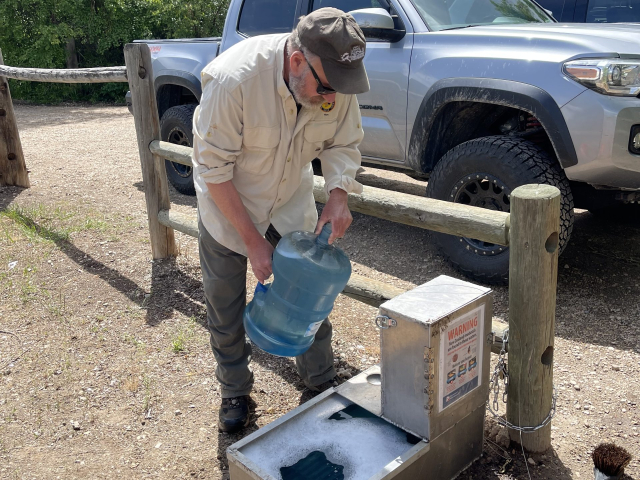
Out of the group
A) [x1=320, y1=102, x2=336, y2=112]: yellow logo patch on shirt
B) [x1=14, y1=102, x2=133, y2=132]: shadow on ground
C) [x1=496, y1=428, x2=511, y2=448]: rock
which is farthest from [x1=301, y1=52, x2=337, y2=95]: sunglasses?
[x1=14, y1=102, x2=133, y2=132]: shadow on ground

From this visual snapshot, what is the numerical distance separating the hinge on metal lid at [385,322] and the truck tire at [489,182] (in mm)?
2008

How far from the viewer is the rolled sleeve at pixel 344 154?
2.74 m

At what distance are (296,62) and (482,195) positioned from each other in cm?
237

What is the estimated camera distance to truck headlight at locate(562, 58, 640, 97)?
12.1 feet

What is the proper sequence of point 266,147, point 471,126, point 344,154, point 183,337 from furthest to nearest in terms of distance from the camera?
point 471,126, point 183,337, point 344,154, point 266,147

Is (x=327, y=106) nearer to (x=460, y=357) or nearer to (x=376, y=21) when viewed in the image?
(x=460, y=357)

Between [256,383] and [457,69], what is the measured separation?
2.54 m

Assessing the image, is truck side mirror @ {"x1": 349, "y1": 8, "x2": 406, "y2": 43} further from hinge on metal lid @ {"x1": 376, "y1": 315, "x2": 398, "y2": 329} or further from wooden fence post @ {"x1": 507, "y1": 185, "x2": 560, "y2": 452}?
hinge on metal lid @ {"x1": 376, "y1": 315, "x2": 398, "y2": 329}

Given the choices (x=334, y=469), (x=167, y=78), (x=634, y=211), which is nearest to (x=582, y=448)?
(x=334, y=469)

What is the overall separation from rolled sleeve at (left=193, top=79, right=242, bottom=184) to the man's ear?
23cm

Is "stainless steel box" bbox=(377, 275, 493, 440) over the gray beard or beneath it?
beneath

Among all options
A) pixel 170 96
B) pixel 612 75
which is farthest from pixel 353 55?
pixel 170 96

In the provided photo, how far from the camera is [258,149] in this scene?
2600 millimetres

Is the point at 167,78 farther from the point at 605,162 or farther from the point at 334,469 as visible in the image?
the point at 334,469
